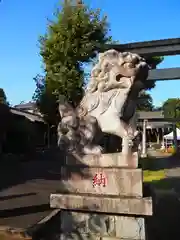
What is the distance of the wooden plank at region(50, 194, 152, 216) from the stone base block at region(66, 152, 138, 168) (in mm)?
475

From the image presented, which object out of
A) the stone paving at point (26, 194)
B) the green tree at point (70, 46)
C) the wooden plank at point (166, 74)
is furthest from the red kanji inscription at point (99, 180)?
the green tree at point (70, 46)

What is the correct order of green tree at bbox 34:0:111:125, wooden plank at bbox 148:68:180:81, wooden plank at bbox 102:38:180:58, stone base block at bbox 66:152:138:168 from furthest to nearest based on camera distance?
1. green tree at bbox 34:0:111:125
2. wooden plank at bbox 148:68:180:81
3. wooden plank at bbox 102:38:180:58
4. stone base block at bbox 66:152:138:168

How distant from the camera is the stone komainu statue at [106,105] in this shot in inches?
186

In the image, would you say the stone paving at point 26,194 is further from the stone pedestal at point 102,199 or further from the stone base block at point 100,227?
the stone pedestal at point 102,199

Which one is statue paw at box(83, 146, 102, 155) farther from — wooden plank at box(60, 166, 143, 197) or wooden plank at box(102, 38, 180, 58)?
wooden plank at box(102, 38, 180, 58)

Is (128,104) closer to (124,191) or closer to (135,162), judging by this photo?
(135,162)

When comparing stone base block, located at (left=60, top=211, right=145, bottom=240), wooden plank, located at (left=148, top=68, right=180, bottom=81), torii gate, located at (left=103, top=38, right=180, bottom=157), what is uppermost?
torii gate, located at (left=103, top=38, right=180, bottom=157)

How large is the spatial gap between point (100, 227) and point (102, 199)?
1.43ft

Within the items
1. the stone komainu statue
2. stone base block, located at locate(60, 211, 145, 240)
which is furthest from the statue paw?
stone base block, located at locate(60, 211, 145, 240)

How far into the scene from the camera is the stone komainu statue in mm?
4727

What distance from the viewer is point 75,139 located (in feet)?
15.9

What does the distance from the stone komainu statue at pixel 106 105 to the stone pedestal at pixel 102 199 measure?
0.93 ft

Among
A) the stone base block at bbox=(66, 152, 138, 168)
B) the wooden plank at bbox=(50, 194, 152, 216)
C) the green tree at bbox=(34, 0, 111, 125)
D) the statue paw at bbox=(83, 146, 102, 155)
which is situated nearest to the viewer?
the wooden plank at bbox=(50, 194, 152, 216)

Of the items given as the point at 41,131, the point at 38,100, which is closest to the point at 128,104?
the point at 38,100
